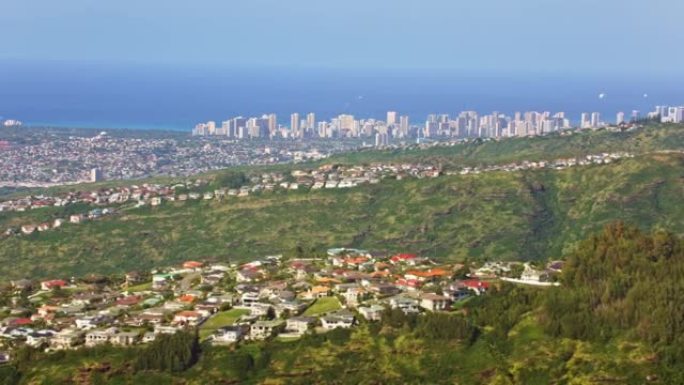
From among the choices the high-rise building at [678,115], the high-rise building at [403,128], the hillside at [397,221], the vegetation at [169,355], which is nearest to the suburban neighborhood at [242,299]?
the vegetation at [169,355]

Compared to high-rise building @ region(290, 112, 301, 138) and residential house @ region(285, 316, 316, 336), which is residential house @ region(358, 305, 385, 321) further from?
high-rise building @ region(290, 112, 301, 138)

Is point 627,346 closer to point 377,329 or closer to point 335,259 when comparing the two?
point 377,329

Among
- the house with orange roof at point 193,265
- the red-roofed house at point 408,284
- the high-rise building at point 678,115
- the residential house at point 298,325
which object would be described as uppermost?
the high-rise building at point 678,115

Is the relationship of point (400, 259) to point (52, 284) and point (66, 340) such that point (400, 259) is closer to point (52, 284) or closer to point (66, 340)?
point (52, 284)

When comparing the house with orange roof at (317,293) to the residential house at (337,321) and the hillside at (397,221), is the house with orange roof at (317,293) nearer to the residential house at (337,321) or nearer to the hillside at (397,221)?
the residential house at (337,321)

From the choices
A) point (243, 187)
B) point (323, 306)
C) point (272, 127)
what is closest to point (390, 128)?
point (272, 127)

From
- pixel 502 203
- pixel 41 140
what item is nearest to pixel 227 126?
pixel 41 140
